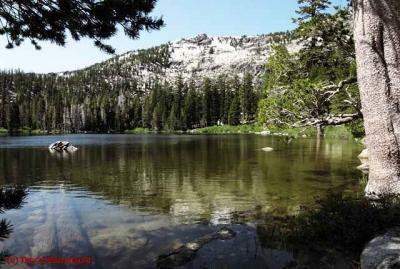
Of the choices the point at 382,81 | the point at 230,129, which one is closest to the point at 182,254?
the point at 382,81

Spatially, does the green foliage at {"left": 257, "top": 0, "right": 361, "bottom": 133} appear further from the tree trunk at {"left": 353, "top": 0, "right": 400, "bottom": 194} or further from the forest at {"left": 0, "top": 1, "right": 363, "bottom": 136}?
the tree trunk at {"left": 353, "top": 0, "right": 400, "bottom": 194}

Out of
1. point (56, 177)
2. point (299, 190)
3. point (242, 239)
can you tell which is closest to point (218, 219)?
point (242, 239)

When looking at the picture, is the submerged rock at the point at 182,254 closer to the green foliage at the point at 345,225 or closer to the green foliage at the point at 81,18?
the green foliage at the point at 345,225

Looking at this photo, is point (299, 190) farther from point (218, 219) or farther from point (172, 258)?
point (172, 258)

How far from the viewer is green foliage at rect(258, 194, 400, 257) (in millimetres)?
7875

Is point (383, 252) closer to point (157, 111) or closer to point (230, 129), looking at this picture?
point (230, 129)

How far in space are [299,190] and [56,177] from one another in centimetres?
1611

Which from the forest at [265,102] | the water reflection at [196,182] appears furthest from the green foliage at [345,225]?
the forest at [265,102]

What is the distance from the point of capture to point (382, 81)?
9.45m

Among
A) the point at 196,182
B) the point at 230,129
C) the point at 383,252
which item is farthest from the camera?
the point at 230,129

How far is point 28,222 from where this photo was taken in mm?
13188

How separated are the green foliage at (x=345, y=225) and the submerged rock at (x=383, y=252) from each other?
0.49m

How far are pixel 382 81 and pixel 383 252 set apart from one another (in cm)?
470

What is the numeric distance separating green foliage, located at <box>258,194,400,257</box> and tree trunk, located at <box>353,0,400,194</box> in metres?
0.98
